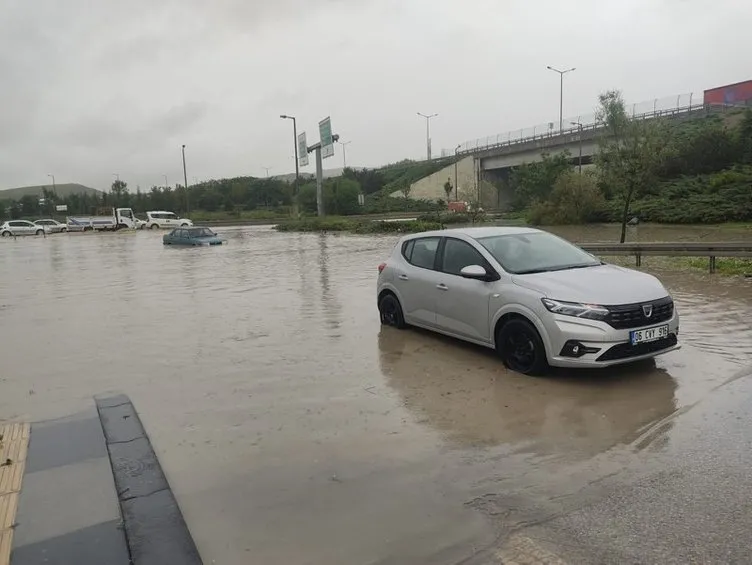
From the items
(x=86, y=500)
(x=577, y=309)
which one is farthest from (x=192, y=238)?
(x=86, y=500)

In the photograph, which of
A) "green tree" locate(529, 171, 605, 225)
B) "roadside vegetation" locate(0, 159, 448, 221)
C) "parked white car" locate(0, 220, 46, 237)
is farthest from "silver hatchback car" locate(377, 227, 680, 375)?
"roadside vegetation" locate(0, 159, 448, 221)

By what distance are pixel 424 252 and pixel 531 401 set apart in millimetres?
3125

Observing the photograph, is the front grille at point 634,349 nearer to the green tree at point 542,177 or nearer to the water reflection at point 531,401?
the water reflection at point 531,401

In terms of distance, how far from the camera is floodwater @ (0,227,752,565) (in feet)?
12.5

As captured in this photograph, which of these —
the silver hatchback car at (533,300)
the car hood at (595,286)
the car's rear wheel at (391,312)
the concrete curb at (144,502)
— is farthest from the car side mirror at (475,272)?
the concrete curb at (144,502)

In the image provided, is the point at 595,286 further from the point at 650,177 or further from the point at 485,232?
the point at 650,177

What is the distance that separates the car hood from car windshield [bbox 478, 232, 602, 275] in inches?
9.9

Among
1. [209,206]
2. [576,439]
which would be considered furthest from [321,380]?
[209,206]

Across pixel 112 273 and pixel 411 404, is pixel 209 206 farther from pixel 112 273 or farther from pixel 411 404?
pixel 411 404

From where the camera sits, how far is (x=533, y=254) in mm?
7418

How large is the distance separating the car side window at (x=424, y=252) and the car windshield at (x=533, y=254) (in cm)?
84

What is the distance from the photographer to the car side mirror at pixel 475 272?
7.07 metres

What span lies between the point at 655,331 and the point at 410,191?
3271 inches

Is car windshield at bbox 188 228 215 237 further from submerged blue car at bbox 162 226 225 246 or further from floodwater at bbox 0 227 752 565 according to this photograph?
floodwater at bbox 0 227 752 565
